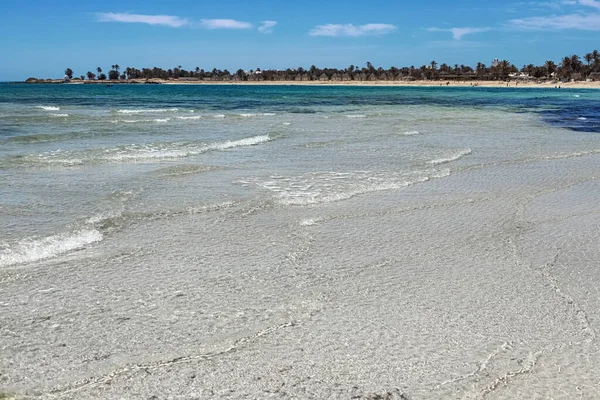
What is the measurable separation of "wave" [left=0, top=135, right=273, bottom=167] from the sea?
765mm

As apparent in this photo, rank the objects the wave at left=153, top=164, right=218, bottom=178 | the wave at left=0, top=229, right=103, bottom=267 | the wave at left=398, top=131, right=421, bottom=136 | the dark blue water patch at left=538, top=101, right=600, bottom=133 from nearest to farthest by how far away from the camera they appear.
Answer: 1. the wave at left=0, top=229, right=103, bottom=267
2. the wave at left=153, top=164, right=218, bottom=178
3. the wave at left=398, top=131, right=421, bottom=136
4. the dark blue water patch at left=538, top=101, right=600, bottom=133

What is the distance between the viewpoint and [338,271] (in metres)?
6.15

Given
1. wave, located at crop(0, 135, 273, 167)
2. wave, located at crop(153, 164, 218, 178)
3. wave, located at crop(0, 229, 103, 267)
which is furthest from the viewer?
wave, located at crop(0, 135, 273, 167)

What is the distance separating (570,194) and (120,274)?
315 inches

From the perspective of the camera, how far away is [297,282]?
18.9 ft

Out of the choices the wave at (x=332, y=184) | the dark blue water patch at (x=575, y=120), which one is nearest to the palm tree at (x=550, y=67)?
the dark blue water patch at (x=575, y=120)

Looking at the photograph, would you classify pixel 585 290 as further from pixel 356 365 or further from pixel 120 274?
pixel 120 274

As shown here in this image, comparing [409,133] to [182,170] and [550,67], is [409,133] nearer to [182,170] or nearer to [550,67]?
[182,170]

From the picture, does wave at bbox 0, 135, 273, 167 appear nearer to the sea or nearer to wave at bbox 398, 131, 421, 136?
the sea

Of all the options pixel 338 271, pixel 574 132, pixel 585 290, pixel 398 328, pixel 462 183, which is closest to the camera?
→ pixel 398 328

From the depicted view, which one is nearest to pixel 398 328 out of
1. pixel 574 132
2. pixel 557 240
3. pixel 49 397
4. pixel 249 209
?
pixel 49 397

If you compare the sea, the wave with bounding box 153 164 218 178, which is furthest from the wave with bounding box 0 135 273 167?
the wave with bounding box 153 164 218 178

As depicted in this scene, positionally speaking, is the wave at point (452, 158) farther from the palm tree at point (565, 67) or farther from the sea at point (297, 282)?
the palm tree at point (565, 67)

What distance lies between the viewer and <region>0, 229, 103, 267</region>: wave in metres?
6.30
